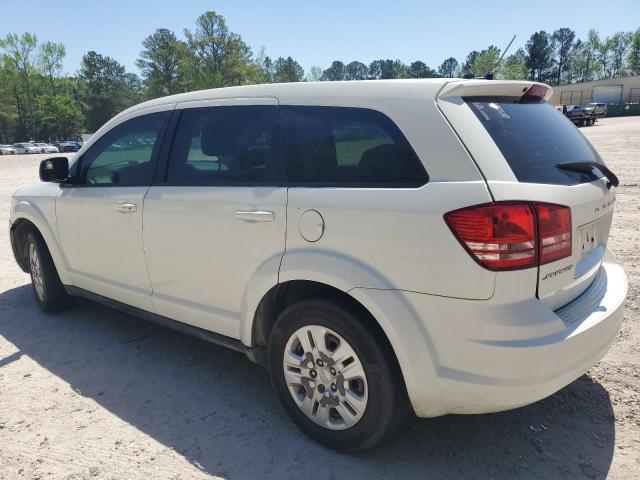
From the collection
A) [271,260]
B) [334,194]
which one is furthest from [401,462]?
[334,194]

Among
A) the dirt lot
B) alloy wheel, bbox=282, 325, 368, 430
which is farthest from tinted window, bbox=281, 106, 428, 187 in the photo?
the dirt lot

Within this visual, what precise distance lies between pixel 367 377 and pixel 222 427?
102 centimetres

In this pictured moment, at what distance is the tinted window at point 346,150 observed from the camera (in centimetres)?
234

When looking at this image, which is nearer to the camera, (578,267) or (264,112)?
(578,267)

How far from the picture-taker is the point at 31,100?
249ft

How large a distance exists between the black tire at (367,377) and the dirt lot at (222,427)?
12 cm

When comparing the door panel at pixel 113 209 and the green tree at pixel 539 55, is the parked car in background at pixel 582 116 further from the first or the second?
the green tree at pixel 539 55

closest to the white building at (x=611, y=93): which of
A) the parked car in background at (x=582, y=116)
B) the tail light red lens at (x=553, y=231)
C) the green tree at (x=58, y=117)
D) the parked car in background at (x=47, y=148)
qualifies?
the parked car in background at (x=582, y=116)

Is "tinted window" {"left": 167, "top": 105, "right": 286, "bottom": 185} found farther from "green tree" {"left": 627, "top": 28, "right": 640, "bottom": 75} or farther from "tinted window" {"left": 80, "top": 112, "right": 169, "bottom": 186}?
"green tree" {"left": 627, "top": 28, "right": 640, "bottom": 75}

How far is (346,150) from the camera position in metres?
2.55

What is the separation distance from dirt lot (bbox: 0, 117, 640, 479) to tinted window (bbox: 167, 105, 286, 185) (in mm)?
1384

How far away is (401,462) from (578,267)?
4.27 feet

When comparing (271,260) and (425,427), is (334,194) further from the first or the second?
(425,427)

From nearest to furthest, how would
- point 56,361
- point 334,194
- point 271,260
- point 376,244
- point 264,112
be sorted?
point 376,244 → point 334,194 → point 271,260 → point 264,112 → point 56,361
